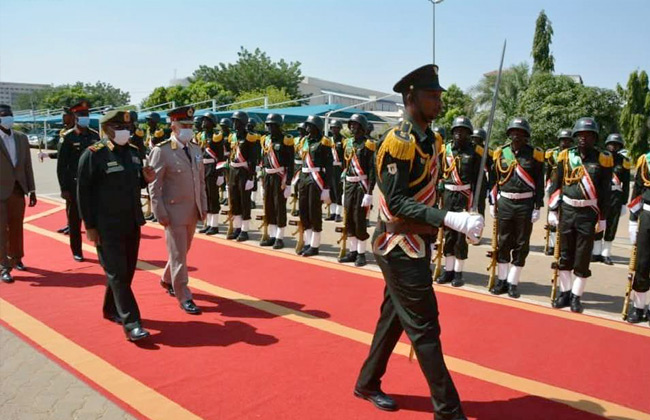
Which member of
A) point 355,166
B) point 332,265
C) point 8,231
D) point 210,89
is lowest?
point 332,265

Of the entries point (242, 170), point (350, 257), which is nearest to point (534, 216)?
point (350, 257)

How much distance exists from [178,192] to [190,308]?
1.25 metres

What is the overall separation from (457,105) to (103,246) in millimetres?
39560

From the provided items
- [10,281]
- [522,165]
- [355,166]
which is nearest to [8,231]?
[10,281]

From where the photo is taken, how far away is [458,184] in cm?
762

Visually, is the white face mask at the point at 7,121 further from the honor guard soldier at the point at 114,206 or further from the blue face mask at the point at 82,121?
the honor guard soldier at the point at 114,206

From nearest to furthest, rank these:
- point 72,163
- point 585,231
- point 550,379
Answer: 1. point 550,379
2. point 585,231
3. point 72,163

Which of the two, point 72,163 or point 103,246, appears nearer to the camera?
point 103,246

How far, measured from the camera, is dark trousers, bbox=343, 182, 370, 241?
8.65 metres

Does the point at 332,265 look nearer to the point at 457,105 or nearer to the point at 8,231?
the point at 8,231

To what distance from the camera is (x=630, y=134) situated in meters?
31.5

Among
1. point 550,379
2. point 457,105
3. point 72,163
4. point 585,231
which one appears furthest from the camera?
point 457,105

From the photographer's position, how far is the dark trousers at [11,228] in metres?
7.26

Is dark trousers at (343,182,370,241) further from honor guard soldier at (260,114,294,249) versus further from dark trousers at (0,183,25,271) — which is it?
dark trousers at (0,183,25,271)
